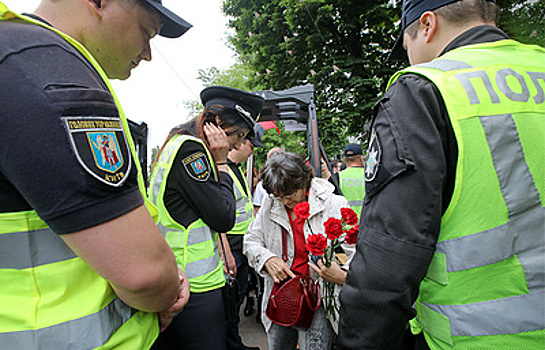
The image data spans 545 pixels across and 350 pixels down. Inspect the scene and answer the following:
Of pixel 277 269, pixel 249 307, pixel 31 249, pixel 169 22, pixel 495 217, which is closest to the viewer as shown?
pixel 31 249

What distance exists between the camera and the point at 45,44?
Result: 0.72m

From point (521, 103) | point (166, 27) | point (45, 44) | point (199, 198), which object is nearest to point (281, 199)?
point (199, 198)

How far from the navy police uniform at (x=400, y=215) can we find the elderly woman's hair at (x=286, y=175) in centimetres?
125

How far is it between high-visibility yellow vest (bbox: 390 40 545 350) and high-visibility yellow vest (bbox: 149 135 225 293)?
4.02 ft

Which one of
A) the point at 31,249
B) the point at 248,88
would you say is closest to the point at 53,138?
the point at 31,249

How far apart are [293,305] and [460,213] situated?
1290mm

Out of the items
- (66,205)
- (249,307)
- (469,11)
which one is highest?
(469,11)

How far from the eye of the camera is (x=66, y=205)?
0.67 metres

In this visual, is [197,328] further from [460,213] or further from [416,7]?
[416,7]

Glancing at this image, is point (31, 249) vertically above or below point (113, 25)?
below

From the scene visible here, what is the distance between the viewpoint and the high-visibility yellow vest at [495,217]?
34.6 inches

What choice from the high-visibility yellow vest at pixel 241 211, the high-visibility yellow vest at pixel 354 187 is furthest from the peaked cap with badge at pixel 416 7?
the high-visibility yellow vest at pixel 354 187

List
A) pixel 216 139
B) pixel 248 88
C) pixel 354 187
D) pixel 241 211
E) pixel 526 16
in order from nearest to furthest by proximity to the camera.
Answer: pixel 216 139, pixel 241 211, pixel 354 187, pixel 526 16, pixel 248 88

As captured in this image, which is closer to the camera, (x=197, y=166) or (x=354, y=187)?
(x=197, y=166)
